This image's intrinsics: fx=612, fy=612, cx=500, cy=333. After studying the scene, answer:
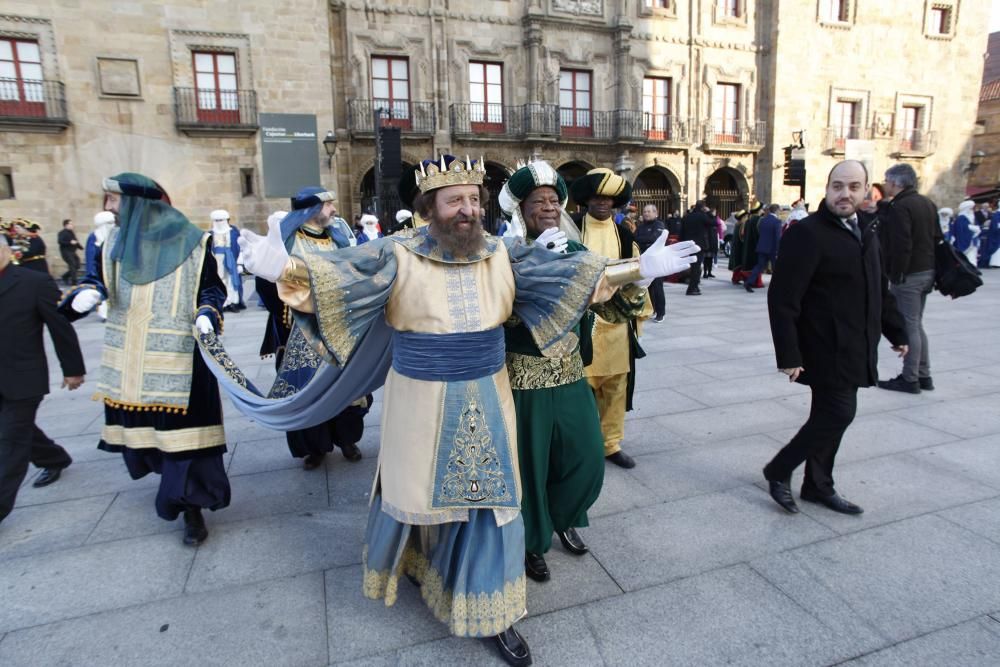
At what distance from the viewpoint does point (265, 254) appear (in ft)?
6.28

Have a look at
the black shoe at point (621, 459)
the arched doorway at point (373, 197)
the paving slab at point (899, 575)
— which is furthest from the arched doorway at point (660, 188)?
the paving slab at point (899, 575)

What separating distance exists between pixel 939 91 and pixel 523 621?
104ft

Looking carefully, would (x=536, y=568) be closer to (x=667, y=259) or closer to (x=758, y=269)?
(x=667, y=259)

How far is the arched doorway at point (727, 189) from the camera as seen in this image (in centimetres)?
2406

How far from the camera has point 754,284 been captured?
496 inches

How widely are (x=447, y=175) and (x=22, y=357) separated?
2.68 metres

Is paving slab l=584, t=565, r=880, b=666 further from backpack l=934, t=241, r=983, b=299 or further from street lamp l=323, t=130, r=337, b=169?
street lamp l=323, t=130, r=337, b=169

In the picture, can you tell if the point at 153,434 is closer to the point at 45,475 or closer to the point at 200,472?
the point at 200,472

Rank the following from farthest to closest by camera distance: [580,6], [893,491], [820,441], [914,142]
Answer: [914,142] → [580,6] → [893,491] → [820,441]

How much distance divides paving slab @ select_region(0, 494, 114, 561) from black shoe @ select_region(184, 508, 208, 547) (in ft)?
1.81

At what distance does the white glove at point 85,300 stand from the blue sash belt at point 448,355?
177 centimetres

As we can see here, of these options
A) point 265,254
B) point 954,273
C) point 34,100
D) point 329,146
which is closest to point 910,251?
point 954,273

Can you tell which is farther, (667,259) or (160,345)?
(160,345)

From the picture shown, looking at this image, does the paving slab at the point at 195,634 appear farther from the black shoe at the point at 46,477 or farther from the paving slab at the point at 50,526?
the black shoe at the point at 46,477
